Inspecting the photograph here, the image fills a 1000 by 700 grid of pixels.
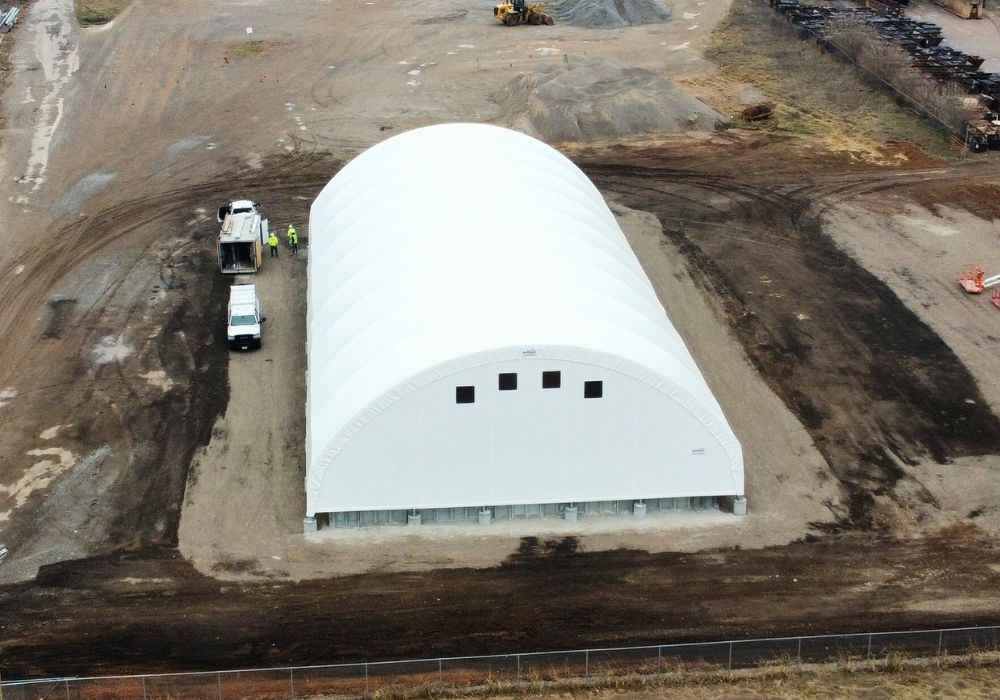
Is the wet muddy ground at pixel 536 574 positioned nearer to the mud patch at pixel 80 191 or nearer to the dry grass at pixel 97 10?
the mud patch at pixel 80 191

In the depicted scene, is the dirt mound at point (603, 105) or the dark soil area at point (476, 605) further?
the dirt mound at point (603, 105)

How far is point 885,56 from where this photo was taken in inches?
2923

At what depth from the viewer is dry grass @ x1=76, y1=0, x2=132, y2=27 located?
86438 millimetres

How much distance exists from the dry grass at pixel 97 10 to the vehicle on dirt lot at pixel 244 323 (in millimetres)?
50718

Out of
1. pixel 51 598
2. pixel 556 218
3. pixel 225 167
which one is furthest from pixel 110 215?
pixel 51 598

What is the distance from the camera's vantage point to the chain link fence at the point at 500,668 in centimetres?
2673

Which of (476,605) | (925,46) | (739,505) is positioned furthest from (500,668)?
(925,46)

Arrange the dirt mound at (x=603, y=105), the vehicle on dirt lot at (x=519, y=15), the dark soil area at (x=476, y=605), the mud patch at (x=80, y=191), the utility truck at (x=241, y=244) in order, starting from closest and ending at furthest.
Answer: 1. the dark soil area at (x=476, y=605)
2. the utility truck at (x=241, y=244)
3. the mud patch at (x=80, y=191)
4. the dirt mound at (x=603, y=105)
5. the vehicle on dirt lot at (x=519, y=15)

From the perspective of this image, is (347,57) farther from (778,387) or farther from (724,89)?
(778,387)

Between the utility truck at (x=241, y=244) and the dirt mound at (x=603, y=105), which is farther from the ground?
the dirt mound at (x=603, y=105)

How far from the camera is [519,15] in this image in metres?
85.2

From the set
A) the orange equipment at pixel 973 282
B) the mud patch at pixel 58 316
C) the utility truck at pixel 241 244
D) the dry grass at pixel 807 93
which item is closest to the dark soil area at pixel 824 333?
the orange equipment at pixel 973 282

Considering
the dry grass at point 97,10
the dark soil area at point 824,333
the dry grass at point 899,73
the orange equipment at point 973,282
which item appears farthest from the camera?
the dry grass at point 97,10

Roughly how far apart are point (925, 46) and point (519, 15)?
86.3 ft
